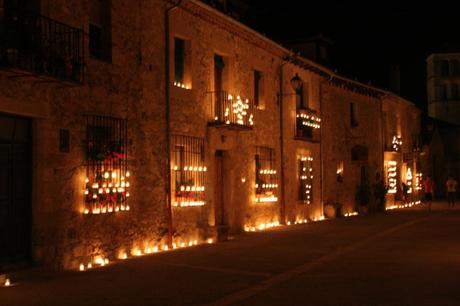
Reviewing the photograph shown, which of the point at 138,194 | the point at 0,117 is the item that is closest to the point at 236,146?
the point at 138,194

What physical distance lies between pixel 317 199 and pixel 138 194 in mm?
12165

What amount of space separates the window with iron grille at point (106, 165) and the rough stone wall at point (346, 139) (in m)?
13.5

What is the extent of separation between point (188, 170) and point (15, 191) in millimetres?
5753

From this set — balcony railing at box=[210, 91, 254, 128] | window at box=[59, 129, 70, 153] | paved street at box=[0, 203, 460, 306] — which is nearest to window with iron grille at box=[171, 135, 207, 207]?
balcony railing at box=[210, 91, 254, 128]

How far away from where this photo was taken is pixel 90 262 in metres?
12.4

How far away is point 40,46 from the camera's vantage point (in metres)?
10.7

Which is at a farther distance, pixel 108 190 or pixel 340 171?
pixel 340 171

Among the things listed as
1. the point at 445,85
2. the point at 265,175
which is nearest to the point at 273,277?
the point at 265,175

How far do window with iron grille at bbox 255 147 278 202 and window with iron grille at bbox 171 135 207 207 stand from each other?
3622 mm

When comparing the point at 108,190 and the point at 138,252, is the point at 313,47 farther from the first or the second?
the point at 108,190

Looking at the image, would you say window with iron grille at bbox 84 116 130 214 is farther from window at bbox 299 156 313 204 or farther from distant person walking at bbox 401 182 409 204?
distant person walking at bbox 401 182 409 204

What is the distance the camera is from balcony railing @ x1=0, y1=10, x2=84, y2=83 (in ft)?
33.2

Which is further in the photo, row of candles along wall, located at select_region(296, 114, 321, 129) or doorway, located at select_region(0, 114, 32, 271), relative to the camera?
row of candles along wall, located at select_region(296, 114, 321, 129)

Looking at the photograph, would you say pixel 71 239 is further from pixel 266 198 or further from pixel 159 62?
pixel 266 198
